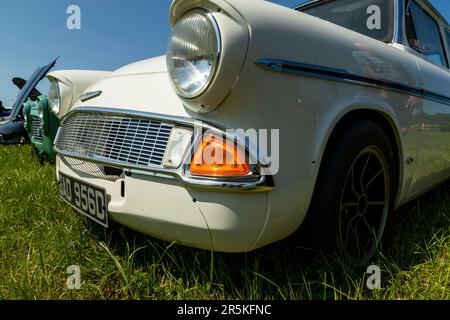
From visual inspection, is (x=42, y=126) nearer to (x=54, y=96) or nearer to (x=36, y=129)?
(x=36, y=129)

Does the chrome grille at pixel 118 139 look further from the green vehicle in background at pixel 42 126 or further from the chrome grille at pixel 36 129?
the chrome grille at pixel 36 129

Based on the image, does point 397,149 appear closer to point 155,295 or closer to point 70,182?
point 155,295

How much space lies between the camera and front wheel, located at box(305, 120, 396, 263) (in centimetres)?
124

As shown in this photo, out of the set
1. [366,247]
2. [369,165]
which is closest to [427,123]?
[369,165]

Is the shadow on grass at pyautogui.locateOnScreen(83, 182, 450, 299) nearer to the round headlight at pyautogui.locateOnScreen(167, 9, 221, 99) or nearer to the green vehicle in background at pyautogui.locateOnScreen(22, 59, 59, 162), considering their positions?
the round headlight at pyautogui.locateOnScreen(167, 9, 221, 99)

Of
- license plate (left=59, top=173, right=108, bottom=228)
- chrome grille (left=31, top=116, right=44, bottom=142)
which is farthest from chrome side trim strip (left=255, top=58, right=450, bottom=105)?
chrome grille (left=31, top=116, right=44, bottom=142)

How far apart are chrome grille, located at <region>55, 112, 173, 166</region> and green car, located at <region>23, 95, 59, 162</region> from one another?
4.47 feet

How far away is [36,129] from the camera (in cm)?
313

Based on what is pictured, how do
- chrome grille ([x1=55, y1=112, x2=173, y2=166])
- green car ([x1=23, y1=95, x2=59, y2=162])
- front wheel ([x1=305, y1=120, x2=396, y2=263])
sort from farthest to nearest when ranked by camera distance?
green car ([x1=23, y1=95, x2=59, y2=162]) < front wheel ([x1=305, y1=120, x2=396, y2=263]) < chrome grille ([x1=55, y1=112, x2=173, y2=166])

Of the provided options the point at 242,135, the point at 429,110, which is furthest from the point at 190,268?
the point at 429,110

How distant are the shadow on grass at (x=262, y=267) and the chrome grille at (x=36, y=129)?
1789mm

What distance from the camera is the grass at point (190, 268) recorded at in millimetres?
1259

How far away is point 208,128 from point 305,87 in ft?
1.25

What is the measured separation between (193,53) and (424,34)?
6.92ft
